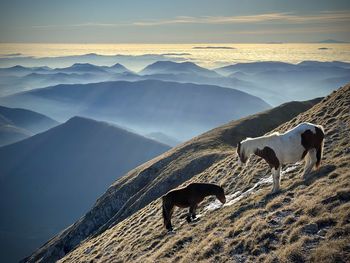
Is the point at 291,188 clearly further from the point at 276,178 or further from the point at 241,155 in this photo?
the point at 241,155

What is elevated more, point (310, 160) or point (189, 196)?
point (310, 160)

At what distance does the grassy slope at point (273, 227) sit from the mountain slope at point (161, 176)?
26.8 m

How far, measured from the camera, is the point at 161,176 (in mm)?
59000

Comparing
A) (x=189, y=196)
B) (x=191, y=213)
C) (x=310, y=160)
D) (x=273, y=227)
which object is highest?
(x=310, y=160)

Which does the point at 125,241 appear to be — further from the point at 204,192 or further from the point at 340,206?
the point at 340,206

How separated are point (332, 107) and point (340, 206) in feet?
67.3

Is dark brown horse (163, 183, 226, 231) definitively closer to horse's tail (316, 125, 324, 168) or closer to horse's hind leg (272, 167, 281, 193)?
horse's hind leg (272, 167, 281, 193)

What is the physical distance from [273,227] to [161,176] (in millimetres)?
44142

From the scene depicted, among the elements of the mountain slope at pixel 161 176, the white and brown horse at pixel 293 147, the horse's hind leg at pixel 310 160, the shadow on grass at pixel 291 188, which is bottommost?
the mountain slope at pixel 161 176

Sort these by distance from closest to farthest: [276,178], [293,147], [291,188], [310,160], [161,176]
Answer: [293,147] → [291,188] → [276,178] → [310,160] → [161,176]

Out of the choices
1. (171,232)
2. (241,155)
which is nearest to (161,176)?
(171,232)

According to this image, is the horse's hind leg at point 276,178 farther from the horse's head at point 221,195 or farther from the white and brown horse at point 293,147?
the horse's head at point 221,195

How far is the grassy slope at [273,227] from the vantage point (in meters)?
13.0

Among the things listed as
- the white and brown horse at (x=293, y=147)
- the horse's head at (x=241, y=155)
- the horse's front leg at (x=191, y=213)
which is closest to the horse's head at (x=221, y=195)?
the horse's front leg at (x=191, y=213)
